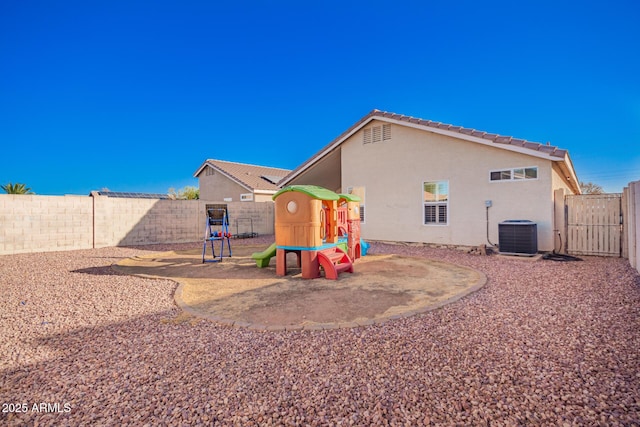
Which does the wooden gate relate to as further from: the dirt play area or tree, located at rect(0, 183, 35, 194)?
tree, located at rect(0, 183, 35, 194)

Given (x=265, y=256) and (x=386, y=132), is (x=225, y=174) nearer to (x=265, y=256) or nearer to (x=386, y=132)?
(x=386, y=132)

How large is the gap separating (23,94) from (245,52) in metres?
15.4

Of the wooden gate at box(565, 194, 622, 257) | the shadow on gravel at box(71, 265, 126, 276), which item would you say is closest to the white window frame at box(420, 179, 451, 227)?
the wooden gate at box(565, 194, 622, 257)

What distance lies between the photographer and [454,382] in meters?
2.17

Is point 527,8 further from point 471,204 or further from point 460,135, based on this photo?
point 471,204

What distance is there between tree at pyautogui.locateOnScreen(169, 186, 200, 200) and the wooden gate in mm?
32172

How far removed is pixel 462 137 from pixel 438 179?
5.04 feet

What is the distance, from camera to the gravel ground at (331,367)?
6.10ft

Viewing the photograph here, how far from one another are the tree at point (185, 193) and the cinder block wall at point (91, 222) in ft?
68.0

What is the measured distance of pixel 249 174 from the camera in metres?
22.1

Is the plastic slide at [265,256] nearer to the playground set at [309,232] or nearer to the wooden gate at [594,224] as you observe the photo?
the playground set at [309,232]

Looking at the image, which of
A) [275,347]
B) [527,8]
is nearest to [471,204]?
[527,8]

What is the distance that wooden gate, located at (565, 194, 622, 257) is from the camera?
7.88 metres

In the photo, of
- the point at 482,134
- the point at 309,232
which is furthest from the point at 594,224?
the point at 309,232
